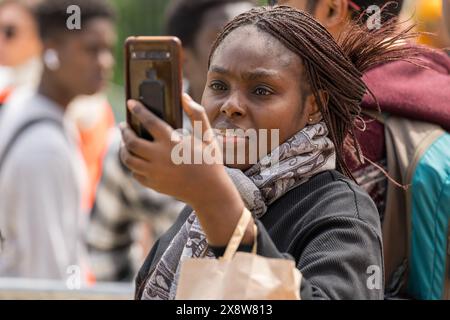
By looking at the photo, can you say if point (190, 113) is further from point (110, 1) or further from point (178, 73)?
point (110, 1)

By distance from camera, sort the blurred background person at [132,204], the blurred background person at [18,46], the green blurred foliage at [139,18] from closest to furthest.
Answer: the blurred background person at [132,204], the green blurred foliage at [139,18], the blurred background person at [18,46]

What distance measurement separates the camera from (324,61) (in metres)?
2.63

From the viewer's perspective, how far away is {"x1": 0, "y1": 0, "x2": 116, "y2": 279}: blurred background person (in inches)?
220

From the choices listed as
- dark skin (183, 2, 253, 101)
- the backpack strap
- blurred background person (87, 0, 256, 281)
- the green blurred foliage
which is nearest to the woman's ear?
dark skin (183, 2, 253, 101)

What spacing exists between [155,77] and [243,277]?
43 cm

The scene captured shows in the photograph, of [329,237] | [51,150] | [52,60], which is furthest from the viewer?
[52,60]

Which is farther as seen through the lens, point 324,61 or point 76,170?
point 76,170

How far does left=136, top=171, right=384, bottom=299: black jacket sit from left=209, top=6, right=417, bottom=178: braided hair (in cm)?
17

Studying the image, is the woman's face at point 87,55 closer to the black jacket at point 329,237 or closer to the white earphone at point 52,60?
the white earphone at point 52,60

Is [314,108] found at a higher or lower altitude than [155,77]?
lower

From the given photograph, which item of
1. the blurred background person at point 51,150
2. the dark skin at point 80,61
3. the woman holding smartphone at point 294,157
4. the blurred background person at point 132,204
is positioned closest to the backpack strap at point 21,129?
the blurred background person at point 51,150

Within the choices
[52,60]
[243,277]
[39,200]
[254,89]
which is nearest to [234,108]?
[254,89]

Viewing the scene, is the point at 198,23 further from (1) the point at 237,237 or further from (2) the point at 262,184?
(1) the point at 237,237

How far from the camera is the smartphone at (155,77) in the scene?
214cm
